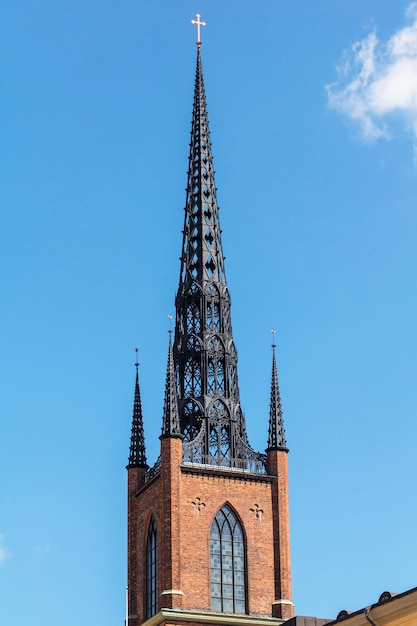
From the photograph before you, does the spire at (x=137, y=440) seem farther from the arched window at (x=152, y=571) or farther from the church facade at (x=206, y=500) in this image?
the arched window at (x=152, y=571)

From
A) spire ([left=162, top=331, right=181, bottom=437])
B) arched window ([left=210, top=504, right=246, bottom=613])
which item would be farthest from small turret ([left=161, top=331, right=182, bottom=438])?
arched window ([left=210, top=504, right=246, bottom=613])

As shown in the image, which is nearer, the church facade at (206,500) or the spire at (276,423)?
the church facade at (206,500)

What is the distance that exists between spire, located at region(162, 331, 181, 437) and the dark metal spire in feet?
4.29

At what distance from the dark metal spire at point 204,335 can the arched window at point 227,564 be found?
3.32m

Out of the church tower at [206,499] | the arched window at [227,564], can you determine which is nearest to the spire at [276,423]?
the church tower at [206,499]

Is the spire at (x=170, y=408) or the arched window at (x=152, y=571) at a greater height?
the spire at (x=170, y=408)

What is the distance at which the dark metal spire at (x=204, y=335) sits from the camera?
8325cm

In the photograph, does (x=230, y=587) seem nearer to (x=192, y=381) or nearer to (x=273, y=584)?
(x=273, y=584)

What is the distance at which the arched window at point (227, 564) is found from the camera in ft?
259

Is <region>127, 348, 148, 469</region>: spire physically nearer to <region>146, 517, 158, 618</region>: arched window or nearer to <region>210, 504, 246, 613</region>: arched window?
<region>146, 517, 158, 618</region>: arched window

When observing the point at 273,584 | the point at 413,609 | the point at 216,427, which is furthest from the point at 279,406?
the point at 413,609

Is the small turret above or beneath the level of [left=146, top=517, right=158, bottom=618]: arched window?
above

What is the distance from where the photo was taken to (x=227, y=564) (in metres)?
79.9

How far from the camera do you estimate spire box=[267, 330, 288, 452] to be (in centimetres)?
8356
